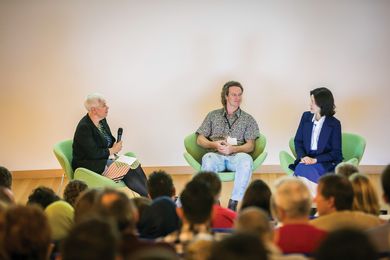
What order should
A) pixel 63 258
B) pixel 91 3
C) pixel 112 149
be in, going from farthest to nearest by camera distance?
pixel 91 3
pixel 112 149
pixel 63 258

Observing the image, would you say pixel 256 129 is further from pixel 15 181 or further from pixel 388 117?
pixel 15 181

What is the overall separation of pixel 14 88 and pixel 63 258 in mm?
5234

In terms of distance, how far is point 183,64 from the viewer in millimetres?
7836

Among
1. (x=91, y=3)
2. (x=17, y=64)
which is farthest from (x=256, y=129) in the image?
(x=17, y=64)

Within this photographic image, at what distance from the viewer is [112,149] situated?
268 inches

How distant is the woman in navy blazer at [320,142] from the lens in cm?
659

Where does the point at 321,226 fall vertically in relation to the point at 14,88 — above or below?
below

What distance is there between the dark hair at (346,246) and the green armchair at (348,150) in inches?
152

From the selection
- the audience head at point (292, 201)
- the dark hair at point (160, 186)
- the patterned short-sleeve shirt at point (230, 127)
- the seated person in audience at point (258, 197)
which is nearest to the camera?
the audience head at point (292, 201)

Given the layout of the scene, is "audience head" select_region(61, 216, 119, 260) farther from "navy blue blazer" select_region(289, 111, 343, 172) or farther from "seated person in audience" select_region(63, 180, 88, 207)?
"navy blue blazer" select_region(289, 111, 343, 172)

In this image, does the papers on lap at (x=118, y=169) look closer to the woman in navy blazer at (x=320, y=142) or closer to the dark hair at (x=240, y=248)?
the woman in navy blazer at (x=320, y=142)

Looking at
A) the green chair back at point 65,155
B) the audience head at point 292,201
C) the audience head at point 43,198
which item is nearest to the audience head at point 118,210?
the audience head at point 292,201

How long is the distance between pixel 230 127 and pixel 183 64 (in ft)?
4.02

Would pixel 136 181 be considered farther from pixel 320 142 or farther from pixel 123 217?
pixel 123 217
